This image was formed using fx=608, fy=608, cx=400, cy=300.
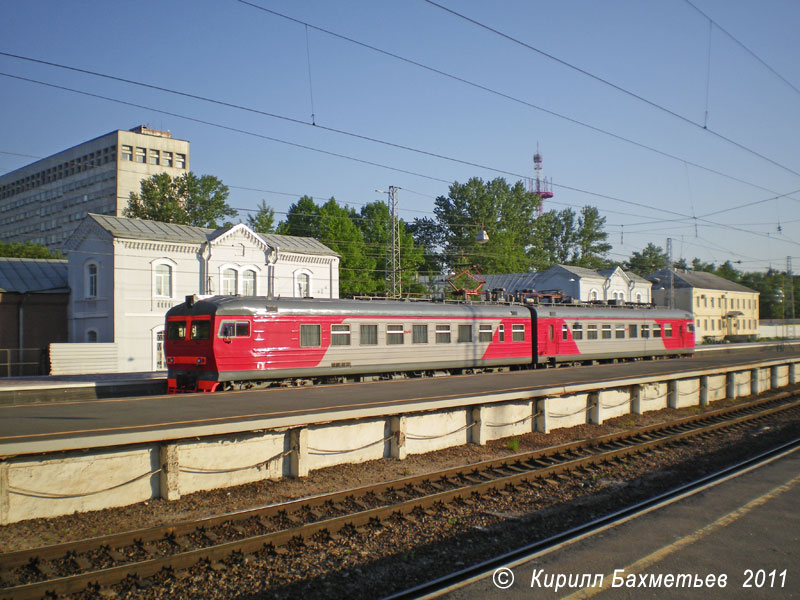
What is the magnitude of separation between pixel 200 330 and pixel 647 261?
105609 mm

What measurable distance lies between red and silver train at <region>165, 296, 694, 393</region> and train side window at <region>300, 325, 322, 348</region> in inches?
1.3

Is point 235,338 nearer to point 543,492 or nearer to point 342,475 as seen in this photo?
point 342,475

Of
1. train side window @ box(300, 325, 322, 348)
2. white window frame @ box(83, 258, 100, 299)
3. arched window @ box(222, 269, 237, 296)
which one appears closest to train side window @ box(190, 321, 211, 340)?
train side window @ box(300, 325, 322, 348)

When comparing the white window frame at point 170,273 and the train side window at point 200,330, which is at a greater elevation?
the white window frame at point 170,273

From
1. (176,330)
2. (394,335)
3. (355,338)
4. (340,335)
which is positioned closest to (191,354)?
(176,330)

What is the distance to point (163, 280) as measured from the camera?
104 ft

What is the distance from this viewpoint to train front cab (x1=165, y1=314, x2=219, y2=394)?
1856 centimetres

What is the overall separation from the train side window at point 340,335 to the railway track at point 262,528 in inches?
359

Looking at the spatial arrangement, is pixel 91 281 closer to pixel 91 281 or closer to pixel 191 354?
pixel 91 281

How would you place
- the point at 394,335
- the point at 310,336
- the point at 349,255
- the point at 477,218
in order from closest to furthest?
the point at 310,336
the point at 394,335
the point at 349,255
the point at 477,218

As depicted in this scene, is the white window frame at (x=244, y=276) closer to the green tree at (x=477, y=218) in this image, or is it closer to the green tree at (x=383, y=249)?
the green tree at (x=383, y=249)

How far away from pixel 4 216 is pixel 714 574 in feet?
386

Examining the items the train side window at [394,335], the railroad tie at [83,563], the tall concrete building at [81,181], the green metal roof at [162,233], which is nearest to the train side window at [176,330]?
the train side window at [394,335]

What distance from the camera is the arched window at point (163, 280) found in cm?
3158
